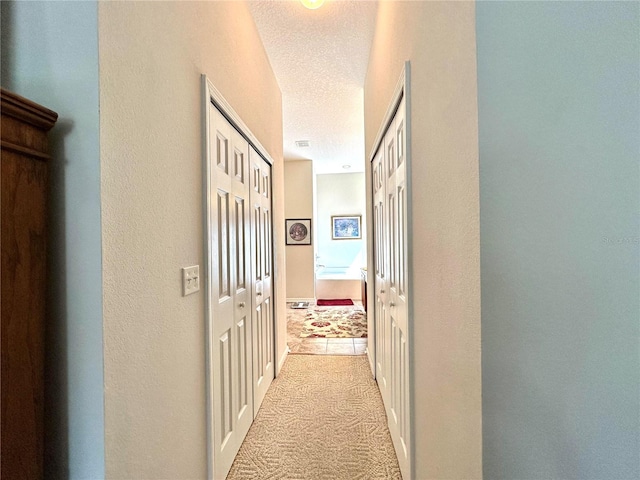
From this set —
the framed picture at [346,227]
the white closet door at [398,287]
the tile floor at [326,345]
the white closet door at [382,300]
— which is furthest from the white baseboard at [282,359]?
the framed picture at [346,227]

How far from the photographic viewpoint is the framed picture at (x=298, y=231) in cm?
584

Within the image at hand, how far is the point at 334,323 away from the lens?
14.1 feet

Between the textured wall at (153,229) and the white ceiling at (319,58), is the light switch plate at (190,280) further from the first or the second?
the white ceiling at (319,58)

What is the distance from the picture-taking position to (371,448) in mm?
1689

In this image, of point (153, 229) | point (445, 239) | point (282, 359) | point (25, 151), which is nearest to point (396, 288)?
point (445, 239)

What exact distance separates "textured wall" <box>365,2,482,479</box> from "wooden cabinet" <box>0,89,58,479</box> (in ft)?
3.44

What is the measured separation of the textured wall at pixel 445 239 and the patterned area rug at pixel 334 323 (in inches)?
104

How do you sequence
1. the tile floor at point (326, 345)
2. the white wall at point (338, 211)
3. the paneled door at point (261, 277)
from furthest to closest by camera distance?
the white wall at point (338, 211), the tile floor at point (326, 345), the paneled door at point (261, 277)

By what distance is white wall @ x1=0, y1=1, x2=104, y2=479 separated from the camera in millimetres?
691

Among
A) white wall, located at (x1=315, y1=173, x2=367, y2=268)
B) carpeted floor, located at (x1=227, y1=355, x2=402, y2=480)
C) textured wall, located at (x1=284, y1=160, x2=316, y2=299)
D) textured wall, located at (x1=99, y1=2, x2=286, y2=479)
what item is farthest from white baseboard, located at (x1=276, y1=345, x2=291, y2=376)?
white wall, located at (x1=315, y1=173, x2=367, y2=268)

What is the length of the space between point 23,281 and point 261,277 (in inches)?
65.3

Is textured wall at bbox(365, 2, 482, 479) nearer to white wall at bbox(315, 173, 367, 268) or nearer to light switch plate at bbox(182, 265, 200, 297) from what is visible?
light switch plate at bbox(182, 265, 200, 297)

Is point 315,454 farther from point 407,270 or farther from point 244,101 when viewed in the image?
point 244,101

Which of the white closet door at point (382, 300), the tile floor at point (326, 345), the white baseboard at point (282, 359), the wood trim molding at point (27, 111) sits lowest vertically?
the tile floor at point (326, 345)
